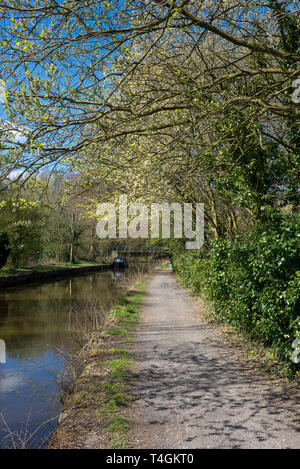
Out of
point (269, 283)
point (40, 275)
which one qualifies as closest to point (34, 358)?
point (269, 283)

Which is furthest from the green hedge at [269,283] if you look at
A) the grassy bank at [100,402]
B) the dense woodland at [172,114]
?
the grassy bank at [100,402]

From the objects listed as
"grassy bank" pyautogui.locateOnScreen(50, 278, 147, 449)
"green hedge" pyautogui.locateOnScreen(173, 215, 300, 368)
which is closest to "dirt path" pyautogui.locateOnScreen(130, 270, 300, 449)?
"grassy bank" pyautogui.locateOnScreen(50, 278, 147, 449)

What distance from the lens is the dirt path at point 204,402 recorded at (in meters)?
4.08

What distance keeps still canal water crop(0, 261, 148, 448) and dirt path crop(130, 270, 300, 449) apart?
1439 mm

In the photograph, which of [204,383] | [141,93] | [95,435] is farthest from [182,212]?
[95,435]

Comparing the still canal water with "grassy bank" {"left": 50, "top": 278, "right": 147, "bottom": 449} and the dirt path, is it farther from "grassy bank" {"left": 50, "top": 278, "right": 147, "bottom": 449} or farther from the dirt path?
the dirt path

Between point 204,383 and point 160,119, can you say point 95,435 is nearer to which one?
point 204,383

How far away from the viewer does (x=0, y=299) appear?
19.4 metres

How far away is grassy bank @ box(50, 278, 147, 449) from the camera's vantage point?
424 centimetres

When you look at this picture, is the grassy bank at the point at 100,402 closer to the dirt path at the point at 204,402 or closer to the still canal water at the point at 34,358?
the dirt path at the point at 204,402

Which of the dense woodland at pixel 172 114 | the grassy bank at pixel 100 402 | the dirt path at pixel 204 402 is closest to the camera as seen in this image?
the dirt path at pixel 204 402

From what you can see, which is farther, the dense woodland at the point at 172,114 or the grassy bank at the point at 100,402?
the dense woodland at the point at 172,114

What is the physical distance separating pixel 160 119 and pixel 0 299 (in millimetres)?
13902

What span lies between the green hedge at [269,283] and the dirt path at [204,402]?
2.38ft
